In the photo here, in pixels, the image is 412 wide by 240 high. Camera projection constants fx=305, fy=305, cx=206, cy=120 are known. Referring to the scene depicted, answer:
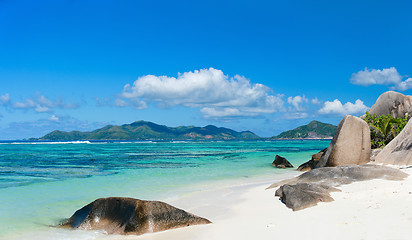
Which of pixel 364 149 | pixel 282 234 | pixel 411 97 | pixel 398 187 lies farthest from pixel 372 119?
pixel 282 234

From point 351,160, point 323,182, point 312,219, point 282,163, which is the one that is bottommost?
point 282,163

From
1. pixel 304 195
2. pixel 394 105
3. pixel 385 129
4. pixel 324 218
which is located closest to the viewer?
pixel 324 218

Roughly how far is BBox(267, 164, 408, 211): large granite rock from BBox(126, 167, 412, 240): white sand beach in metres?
0.26

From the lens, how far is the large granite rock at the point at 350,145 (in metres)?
Result: 14.9

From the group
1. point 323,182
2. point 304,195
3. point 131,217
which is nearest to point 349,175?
point 323,182

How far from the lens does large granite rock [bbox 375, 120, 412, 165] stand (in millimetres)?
13725

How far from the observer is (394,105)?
23.9 meters

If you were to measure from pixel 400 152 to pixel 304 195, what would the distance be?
9.13 metres

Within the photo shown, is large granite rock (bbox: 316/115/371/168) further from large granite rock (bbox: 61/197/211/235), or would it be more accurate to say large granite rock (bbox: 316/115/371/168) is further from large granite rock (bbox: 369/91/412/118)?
large granite rock (bbox: 369/91/412/118)

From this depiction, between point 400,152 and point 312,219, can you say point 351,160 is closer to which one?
point 400,152

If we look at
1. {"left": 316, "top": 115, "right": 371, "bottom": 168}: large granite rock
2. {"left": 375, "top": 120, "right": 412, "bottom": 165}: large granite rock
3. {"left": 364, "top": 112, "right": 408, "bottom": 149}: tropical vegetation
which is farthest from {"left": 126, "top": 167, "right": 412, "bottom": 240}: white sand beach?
{"left": 364, "top": 112, "right": 408, "bottom": 149}: tropical vegetation

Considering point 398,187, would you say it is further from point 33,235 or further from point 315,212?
point 33,235

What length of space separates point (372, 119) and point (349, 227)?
1999cm

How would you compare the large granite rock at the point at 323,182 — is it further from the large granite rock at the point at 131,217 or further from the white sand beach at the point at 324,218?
the large granite rock at the point at 131,217
